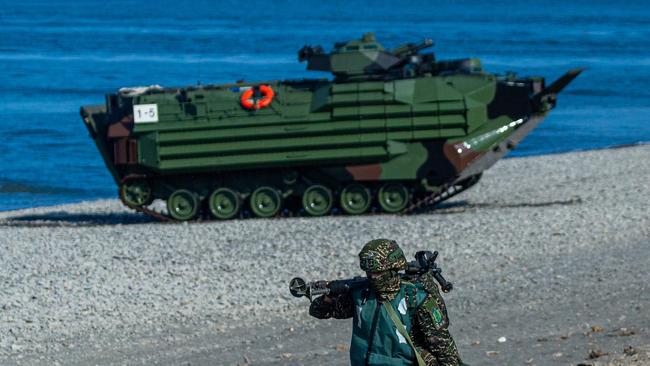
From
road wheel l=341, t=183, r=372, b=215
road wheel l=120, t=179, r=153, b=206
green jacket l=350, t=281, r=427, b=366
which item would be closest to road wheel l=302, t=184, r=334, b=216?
road wheel l=341, t=183, r=372, b=215

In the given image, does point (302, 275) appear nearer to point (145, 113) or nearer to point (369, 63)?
point (145, 113)

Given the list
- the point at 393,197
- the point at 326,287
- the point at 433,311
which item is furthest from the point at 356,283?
the point at 393,197

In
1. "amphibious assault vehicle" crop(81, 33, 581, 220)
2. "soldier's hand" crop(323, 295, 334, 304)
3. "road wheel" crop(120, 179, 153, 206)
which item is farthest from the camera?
"road wheel" crop(120, 179, 153, 206)

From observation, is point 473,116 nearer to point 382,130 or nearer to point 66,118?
point 382,130

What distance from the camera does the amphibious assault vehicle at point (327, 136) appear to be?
81.3 feet

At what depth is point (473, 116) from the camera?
2483cm

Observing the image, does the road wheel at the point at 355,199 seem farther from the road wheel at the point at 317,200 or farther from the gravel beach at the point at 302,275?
the gravel beach at the point at 302,275

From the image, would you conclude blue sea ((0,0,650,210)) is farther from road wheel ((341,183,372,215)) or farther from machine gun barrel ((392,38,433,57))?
machine gun barrel ((392,38,433,57))

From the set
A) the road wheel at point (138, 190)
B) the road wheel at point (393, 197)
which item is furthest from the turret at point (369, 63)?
the road wheel at point (138, 190)

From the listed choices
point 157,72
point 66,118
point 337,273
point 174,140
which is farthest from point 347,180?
point 157,72

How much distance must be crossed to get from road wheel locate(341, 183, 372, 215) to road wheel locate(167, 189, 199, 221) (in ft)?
8.77

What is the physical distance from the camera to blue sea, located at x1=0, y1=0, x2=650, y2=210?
146 ft

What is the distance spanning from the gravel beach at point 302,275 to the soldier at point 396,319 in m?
4.37

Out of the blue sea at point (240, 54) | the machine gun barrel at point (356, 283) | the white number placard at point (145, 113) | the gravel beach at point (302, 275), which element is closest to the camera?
the machine gun barrel at point (356, 283)
